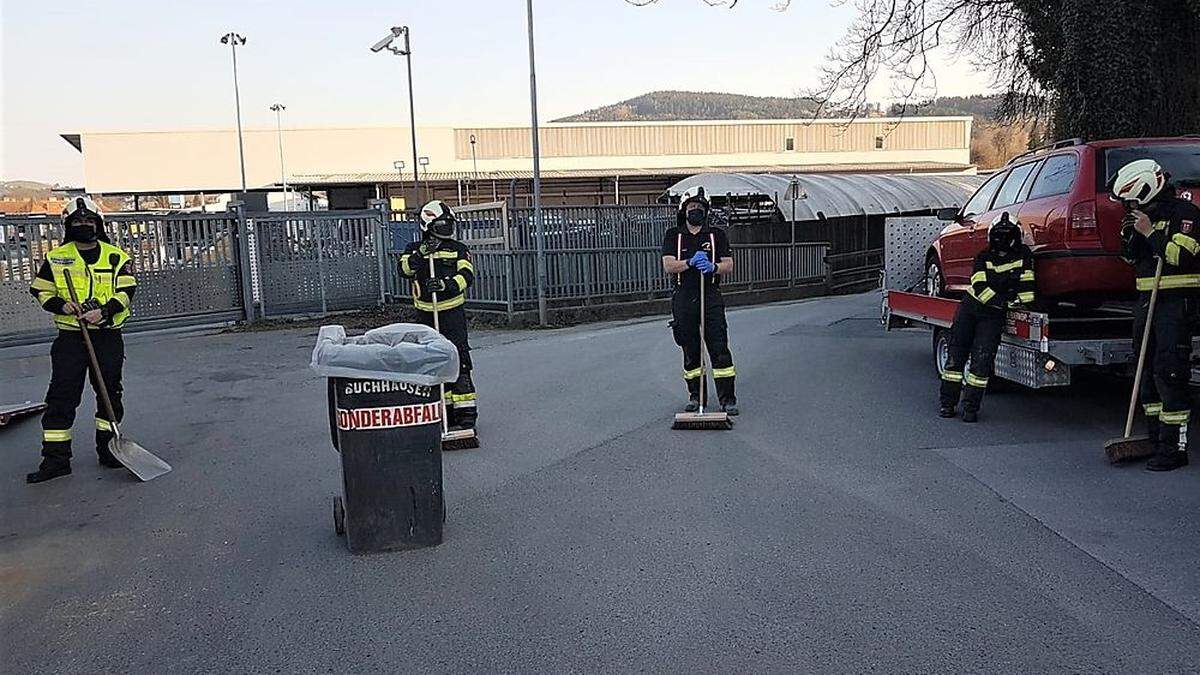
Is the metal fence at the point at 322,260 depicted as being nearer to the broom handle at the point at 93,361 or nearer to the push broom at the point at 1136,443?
the broom handle at the point at 93,361

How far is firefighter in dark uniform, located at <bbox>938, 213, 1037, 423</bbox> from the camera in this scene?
741 centimetres

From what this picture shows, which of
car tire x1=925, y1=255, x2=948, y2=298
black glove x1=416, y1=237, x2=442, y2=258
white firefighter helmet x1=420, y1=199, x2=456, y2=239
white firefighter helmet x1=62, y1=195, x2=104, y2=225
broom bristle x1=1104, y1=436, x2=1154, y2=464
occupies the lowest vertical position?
broom bristle x1=1104, y1=436, x2=1154, y2=464

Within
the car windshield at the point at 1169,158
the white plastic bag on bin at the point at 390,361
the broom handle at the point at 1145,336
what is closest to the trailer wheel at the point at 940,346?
the car windshield at the point at 1169,158

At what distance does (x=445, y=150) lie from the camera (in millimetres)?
64250

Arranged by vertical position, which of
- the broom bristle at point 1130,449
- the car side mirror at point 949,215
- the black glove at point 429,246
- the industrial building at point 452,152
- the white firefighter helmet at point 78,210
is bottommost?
the broom bristle at point 1130,449

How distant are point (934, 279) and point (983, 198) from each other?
129cm

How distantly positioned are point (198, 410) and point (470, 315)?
7658 millimetres

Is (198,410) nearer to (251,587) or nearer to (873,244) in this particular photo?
(251,587)

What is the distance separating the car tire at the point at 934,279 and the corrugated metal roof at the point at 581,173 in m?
45.7

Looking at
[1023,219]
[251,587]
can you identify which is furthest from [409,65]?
[251,587]

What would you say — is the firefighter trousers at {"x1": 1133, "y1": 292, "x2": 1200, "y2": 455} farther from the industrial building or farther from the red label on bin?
the industrial building

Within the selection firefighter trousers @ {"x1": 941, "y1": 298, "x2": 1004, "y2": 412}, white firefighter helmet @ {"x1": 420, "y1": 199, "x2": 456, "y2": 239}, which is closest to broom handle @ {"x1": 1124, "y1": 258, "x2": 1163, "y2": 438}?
firefighter trousers @ {"x1": 941, "y1": 298, "x2": 1004, "y2": 412}

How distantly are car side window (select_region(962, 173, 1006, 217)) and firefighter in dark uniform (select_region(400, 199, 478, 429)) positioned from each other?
490cm

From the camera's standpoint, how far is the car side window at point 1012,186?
8.34m
